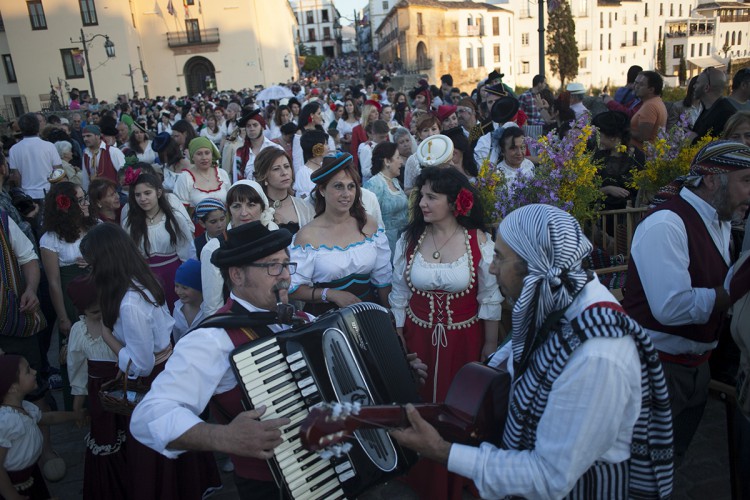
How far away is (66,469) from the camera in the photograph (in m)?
4.56

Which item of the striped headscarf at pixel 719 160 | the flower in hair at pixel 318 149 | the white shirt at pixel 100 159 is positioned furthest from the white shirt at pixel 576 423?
the white shirt at pixel 100 159

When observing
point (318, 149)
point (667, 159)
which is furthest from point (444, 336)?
point (318, 149)

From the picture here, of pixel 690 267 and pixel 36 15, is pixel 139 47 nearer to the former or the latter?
pixel 36 15

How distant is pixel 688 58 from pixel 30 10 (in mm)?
72163

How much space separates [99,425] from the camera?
12.1 ft

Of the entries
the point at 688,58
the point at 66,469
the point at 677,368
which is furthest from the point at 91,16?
the point at 688,58

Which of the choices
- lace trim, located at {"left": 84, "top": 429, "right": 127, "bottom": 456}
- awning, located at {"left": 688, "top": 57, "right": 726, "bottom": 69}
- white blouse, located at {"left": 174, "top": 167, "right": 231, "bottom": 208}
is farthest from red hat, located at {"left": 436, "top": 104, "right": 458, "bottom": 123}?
awning, located at {"left": 688, "top": 57, "right": 726, "bottom": 69}

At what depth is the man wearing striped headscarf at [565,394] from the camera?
1.87m

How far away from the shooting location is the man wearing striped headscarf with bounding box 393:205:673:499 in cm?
187

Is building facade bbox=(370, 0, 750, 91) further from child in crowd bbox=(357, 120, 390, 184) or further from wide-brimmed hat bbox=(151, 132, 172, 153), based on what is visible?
wide-brimmed hat bbox=(151, 132, 172, 153)

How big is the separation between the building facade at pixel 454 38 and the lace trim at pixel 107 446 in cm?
5902

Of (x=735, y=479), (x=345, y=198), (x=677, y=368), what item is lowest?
(x=735, y=479)

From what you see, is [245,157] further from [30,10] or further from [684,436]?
[30,10]

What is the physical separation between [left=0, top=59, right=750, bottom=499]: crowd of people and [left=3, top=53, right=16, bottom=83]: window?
4199cm
